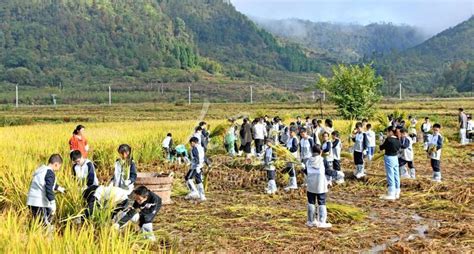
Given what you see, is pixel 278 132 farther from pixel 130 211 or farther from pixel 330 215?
pixel 130 211

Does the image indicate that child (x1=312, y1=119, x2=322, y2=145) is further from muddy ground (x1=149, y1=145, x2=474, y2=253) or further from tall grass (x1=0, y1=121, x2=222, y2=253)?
tall grass (x1=0, y1=121, x2=222, y2=253)

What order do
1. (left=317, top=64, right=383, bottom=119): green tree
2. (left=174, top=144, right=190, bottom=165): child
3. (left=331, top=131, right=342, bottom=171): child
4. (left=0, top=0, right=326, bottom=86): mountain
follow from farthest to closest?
1. (left=0, top=0, right=326, bottom=86): mountain
2. (left=317, top=64, right=383, bottom=119): green tree
3. (left=174, top=144, right=190, bottom=165): child
4. (left=331, top=131, right=342, bottom=171): child

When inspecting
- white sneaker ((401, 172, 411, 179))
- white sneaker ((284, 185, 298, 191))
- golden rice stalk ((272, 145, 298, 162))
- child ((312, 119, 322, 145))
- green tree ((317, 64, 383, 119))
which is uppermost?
green tree ((317, 64, 383, 119))

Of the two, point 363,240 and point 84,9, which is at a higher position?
point 84,9

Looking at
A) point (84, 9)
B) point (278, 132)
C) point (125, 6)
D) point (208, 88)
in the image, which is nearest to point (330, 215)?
A: point (278, 132)

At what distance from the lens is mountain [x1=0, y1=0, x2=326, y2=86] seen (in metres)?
123

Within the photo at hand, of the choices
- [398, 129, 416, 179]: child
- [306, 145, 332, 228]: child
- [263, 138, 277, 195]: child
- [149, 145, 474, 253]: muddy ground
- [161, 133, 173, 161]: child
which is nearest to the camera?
[149, 145, 474, 253]: muddy ground

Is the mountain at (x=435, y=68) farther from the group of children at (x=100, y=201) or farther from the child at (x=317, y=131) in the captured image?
the group of children at (x=100, y=201)

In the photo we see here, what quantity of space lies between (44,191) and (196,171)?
180 inches

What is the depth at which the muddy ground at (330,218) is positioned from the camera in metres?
8.47

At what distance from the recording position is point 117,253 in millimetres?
5414

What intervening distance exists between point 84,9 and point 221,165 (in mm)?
163099

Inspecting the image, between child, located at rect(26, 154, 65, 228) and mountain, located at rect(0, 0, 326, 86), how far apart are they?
108527 mm

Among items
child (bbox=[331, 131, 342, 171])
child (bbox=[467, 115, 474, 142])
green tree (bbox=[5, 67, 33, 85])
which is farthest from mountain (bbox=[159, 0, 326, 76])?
child (bbox=[331, 131, 342, 171])
